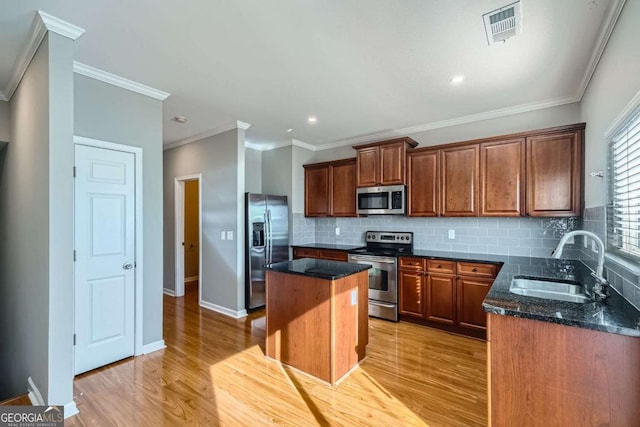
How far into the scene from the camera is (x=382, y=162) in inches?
170

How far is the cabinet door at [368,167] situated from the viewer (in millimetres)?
4387

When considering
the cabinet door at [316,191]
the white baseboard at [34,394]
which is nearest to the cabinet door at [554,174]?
the cabinet door at [316,191]

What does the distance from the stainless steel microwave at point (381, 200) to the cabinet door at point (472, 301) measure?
3.98 ft

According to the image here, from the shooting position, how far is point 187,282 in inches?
250

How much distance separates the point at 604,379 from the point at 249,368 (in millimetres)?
2507

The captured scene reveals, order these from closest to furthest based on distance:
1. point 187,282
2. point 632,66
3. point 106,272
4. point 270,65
A: 1. point 632,66
2. point 270,65
3. point 106,272
4. point 187,282

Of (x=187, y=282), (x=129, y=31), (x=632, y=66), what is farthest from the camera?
(x=187, y=282)

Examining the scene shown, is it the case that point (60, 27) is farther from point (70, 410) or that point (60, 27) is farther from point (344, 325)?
point (344, 325)

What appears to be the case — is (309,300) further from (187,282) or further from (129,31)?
(187,282)

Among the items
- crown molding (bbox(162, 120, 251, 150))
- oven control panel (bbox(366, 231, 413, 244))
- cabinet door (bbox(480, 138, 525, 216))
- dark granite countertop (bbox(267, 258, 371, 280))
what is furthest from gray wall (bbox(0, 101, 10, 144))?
cabinet door (bbox(480, 138, 525, 216))

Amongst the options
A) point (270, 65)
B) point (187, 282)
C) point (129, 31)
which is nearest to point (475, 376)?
point (270, 65)

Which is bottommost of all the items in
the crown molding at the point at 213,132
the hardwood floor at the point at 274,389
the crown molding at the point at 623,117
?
the hardwood floor at the point at 274,389

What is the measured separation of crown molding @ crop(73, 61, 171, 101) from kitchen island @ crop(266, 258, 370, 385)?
2186 millimetres

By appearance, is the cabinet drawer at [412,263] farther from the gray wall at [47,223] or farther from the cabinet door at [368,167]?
the gray wall at [47,223]
